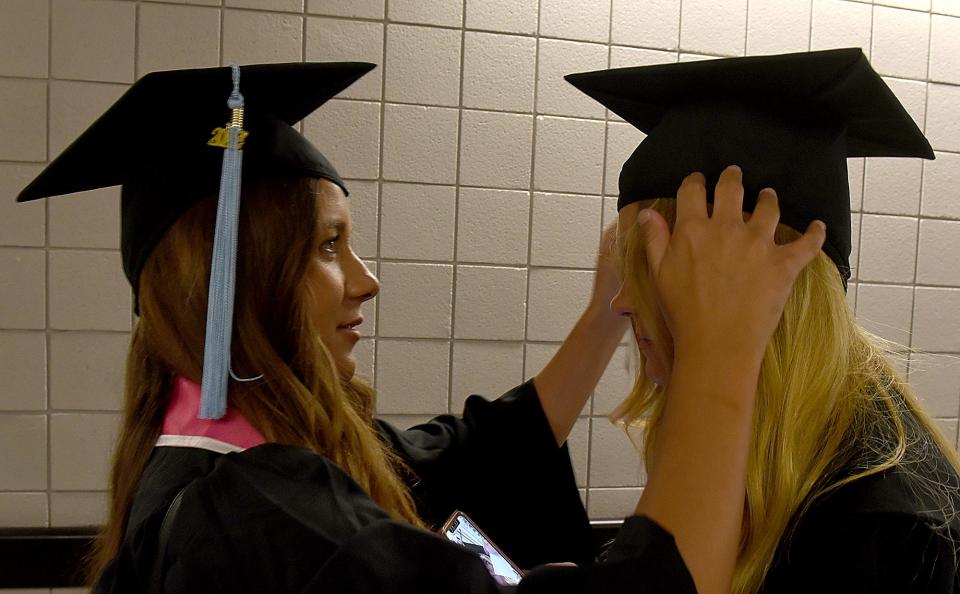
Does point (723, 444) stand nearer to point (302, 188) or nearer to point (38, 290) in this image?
point (302, 188)

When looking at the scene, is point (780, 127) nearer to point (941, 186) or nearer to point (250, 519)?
point (250, 519)

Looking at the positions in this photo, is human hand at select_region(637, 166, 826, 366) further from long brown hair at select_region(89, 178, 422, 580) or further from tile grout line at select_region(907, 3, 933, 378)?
tile grout line at select_region(907, 3, 933, 378)

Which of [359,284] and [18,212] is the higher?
[18,212]

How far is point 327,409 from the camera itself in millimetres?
946

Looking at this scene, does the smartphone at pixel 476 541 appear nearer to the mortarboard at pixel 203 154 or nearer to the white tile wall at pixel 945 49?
the mortarboard at pixel 203 154

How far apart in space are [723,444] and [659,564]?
0.12m

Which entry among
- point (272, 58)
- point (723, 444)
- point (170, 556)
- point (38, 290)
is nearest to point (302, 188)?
point (170, 556)

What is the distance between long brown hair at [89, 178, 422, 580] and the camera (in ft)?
2.94

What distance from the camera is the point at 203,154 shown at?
3.03 feet

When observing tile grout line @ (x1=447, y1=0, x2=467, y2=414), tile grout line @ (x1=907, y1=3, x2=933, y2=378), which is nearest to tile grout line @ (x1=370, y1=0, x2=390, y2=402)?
tile grout line @ (x1=447, y1=0, x2=467, y2=414)

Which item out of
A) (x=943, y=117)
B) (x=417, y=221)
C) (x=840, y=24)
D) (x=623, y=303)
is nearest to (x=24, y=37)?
(x=417, y=221)

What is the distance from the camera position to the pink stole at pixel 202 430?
2.88 ft

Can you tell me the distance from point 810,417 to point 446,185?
1.19m

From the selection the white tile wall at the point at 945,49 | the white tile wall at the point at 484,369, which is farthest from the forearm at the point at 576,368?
the white tile wall at the point at 945,49
